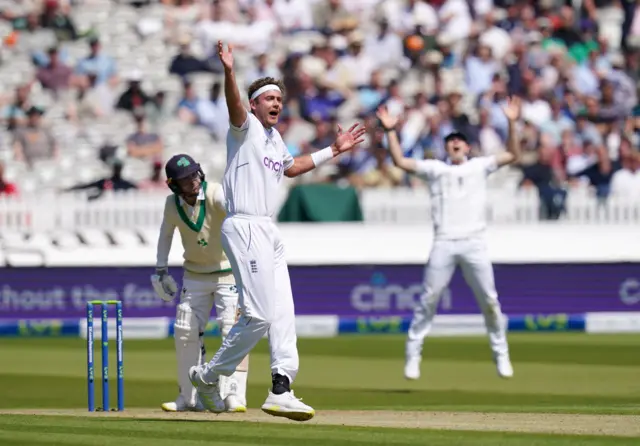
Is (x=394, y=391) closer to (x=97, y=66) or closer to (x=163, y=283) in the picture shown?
(x=163, y=283)

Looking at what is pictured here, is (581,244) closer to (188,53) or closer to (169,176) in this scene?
(188,53)

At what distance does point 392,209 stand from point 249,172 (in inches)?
378

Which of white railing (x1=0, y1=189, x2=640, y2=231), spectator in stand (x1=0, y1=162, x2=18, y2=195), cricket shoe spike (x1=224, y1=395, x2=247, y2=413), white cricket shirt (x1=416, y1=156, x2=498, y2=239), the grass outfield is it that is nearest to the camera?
the grass outfield

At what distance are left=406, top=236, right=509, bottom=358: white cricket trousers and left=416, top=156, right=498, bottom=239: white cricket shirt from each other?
118 millimetres

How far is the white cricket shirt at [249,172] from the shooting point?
829 cm

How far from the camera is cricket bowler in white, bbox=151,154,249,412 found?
9664 mm

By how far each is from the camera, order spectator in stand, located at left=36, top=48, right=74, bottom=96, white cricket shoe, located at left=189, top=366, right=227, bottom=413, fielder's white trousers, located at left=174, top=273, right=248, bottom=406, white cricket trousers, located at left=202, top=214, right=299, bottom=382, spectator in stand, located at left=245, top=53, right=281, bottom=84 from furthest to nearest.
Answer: spectator in stand, located at left=36, top=48, right=74, bottom=96 < spectator in stand, located at left=245, top=53, right=281, bottom=84 < fielder's white trousers, located at left=174, top=273, right=248, bottom=406 < white cricket shoe, located at left=189, top=366, right=227, bottom=413 < white cricket trousers, located at left=202, top=214, right=299, bottom=382

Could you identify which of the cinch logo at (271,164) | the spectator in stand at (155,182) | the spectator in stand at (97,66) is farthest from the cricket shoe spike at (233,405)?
the spectator in stand at (97,66)

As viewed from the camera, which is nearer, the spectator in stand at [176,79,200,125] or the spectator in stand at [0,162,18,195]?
the spectator in stand at [0,162,18,195]

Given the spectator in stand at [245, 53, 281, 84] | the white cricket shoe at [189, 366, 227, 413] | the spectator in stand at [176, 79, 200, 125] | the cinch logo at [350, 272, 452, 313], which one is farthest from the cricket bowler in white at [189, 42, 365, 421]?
the spectator in stand at [245, 53, 281, 84]

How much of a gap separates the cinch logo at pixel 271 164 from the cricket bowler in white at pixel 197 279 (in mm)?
1243

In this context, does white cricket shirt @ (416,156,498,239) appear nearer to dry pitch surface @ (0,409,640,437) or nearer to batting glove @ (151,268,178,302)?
dry pitch surface @ (0,409,640,437)

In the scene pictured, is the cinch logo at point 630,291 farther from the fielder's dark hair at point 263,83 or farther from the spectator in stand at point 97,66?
the fielder's dark hair at point 263,83

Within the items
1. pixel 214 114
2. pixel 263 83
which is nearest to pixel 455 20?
pixel 214 114
